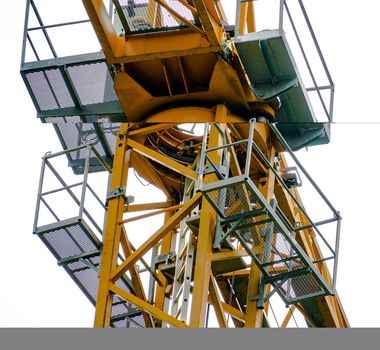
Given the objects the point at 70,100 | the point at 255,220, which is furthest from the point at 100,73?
the point at 255,220

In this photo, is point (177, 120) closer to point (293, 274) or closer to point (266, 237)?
point (266, 237)

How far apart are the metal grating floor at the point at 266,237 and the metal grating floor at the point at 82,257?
228cm

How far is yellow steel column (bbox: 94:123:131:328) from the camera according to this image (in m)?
19.3

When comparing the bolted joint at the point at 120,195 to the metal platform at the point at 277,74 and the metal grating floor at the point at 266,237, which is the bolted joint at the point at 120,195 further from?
the metal platform at the point at 277,74

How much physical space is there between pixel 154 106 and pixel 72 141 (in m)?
2.75

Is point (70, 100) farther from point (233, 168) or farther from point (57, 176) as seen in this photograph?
point (233, 168)

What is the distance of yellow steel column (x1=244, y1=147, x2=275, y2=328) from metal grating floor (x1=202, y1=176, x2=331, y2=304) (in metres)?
0.27

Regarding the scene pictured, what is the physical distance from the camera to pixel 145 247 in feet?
62.9

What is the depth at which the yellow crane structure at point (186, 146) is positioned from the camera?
1888 cm

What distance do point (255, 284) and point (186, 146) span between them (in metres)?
2.81

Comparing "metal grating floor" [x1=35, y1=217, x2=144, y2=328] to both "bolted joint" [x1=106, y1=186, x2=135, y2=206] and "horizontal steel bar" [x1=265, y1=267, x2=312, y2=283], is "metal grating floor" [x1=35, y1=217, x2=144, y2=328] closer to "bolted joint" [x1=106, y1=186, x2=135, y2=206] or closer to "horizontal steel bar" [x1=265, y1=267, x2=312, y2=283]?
"bolted joint" [x1=106, y1=186, x2=135, y2=206]

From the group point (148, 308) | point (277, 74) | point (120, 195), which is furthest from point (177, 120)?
point (148, 308)

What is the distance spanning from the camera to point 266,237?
62.7ft

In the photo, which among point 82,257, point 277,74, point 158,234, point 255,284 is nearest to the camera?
point 158,234
